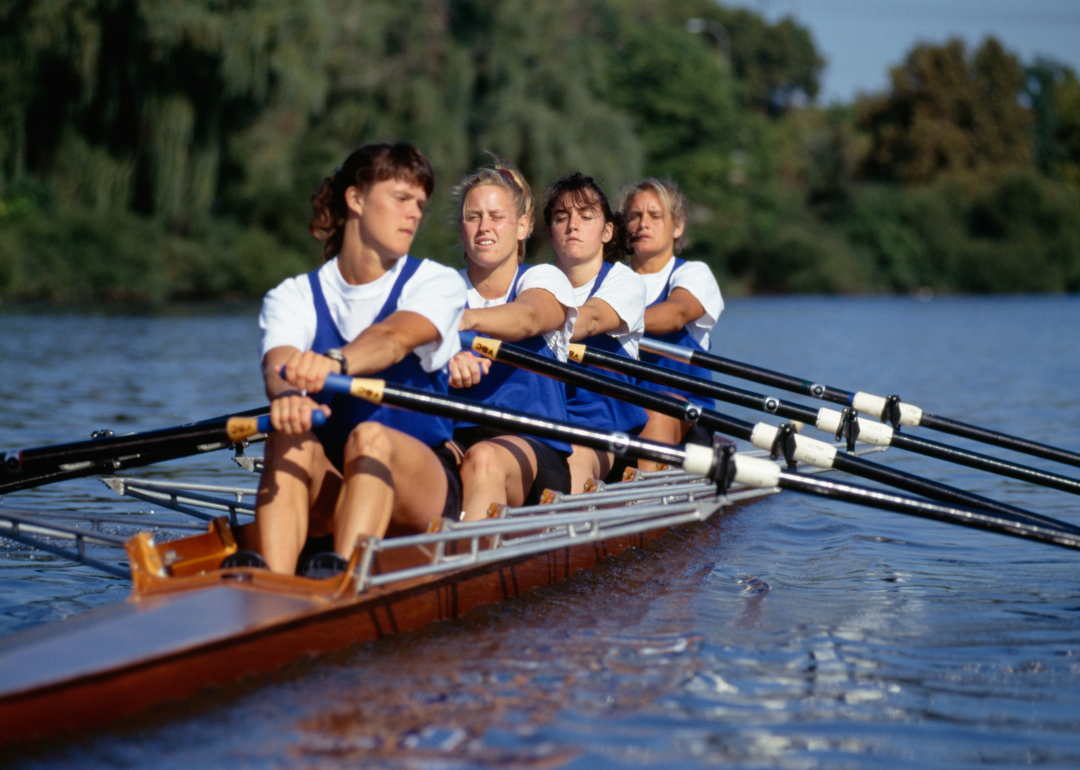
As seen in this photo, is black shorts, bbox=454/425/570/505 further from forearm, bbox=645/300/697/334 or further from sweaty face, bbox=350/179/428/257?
forearm, bbox=645/300/697/334

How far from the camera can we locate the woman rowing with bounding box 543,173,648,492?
5.24 m

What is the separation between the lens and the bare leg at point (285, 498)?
3.50m

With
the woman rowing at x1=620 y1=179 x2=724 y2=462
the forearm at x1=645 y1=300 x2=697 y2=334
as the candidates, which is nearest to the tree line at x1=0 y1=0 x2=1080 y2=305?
the woman rowing at x1=620 y1=179 x2=724 y2=462

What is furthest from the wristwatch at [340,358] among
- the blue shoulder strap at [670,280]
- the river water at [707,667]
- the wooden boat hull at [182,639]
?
the blue shoulder strap at [670,280]

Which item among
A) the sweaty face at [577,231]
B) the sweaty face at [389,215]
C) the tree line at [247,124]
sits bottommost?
the sweaty face at [389,215]

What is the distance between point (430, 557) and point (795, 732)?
46.5 inches

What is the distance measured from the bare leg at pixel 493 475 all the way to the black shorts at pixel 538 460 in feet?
0.28

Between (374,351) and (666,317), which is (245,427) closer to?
(374,351)

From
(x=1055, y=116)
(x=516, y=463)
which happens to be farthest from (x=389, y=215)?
(x=1055, y=116)

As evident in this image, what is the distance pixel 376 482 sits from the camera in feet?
11.4

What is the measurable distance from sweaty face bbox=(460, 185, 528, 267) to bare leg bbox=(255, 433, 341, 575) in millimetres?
1321

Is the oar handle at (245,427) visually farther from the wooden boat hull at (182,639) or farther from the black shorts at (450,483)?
the black shorts at (450,483)

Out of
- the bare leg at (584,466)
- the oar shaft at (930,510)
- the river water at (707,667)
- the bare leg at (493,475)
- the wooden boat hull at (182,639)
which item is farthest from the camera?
Answer: the bare leg at (584,466)

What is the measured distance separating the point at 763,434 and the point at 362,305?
4.84 feet
